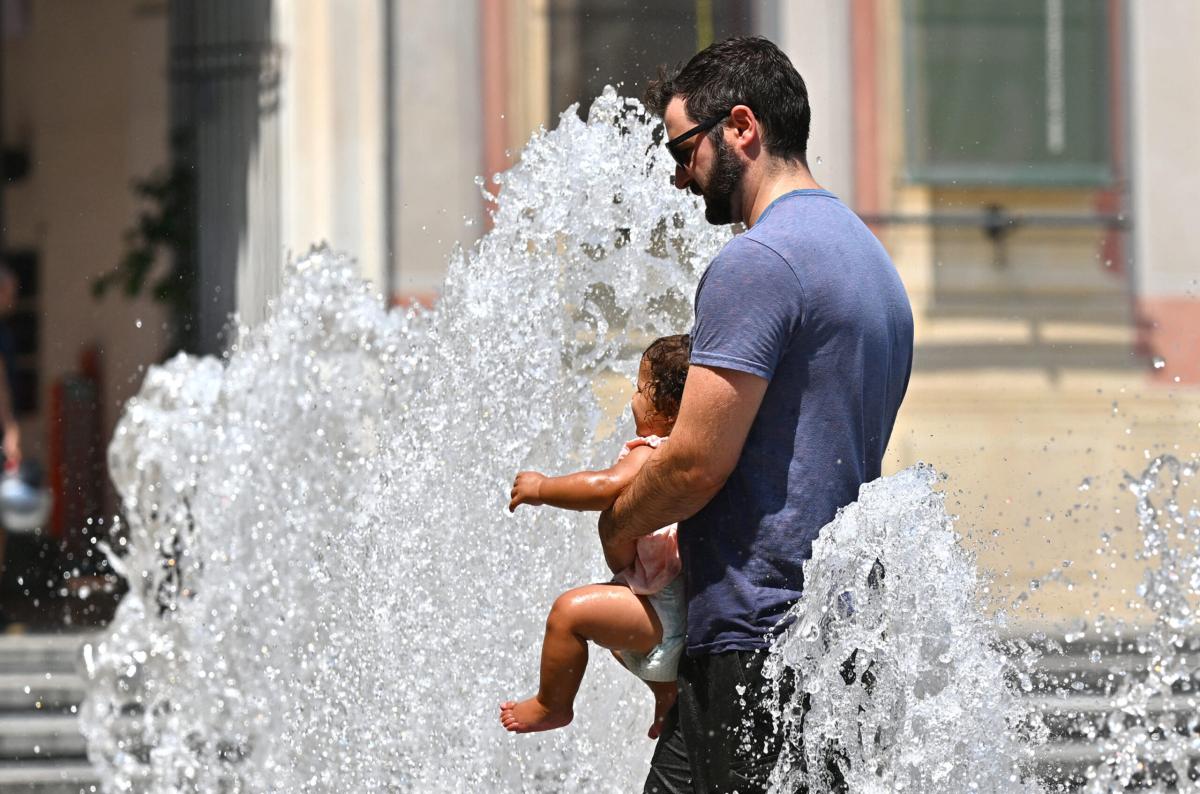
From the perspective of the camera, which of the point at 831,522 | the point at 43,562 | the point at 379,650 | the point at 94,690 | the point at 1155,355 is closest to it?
the point at 831,522

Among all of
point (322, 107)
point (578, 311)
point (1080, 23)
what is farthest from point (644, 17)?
point (578, 311)

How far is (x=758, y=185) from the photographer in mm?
2463

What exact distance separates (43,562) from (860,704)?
28.8 feet

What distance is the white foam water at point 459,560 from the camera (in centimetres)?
247

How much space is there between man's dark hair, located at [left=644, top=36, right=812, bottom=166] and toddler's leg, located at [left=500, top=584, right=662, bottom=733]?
68 cm

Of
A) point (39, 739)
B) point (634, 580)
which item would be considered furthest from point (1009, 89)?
point (634, 580)

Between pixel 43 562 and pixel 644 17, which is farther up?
pixel 644 17

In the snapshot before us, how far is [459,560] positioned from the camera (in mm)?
3865

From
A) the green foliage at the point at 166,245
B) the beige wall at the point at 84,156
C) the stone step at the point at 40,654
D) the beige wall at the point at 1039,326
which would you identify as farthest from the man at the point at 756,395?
the beige wall at the point at 84,156

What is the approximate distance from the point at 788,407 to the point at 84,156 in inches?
449

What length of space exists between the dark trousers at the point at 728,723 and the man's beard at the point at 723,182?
2.04 ft

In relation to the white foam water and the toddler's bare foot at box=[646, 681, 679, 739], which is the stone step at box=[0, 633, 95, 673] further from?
the toddler's bare foot at box=[646, 681, 679, 739]

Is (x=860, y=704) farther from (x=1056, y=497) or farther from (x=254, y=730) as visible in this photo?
(x=1056, y=497)

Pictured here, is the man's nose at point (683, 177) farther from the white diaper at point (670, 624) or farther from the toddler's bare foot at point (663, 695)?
the toddler's bare foot at point (663, 695)
